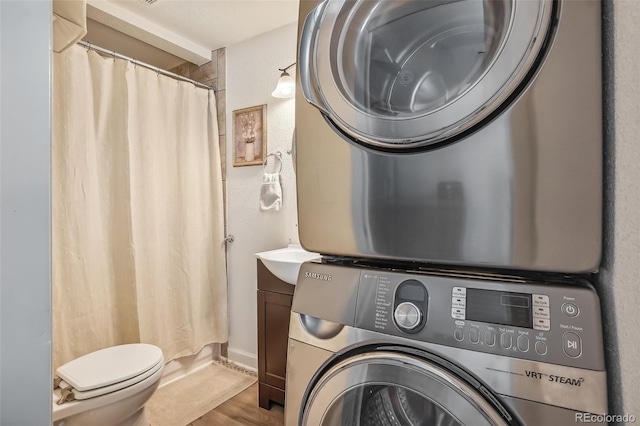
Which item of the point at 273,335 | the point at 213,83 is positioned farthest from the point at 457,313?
the point at 213,83

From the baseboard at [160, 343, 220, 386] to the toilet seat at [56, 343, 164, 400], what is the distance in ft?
1.79

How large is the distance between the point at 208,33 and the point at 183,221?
1.36 metres

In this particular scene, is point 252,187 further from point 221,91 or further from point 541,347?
point 541,347

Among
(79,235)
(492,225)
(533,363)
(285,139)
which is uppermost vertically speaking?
(285,139)

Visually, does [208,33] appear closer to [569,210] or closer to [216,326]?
[216,326]

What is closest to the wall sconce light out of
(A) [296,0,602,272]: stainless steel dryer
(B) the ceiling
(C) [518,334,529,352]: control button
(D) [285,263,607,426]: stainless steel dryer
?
(B) the ceiling

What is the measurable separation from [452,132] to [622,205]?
0.96 ft

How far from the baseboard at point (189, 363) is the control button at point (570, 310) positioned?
230 cm

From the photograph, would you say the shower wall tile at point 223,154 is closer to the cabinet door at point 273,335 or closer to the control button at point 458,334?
the cabinet door at point 273,335

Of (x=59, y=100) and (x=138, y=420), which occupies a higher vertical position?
(x=59, y=100)

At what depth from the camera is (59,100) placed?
1704 mm

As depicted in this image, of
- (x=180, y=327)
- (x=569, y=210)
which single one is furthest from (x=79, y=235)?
(x=569, y=210)

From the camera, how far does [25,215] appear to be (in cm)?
42

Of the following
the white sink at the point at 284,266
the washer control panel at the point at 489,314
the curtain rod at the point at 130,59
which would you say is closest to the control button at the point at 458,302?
the washer control panel at the point at 489,314
